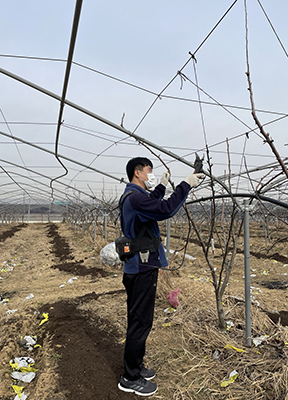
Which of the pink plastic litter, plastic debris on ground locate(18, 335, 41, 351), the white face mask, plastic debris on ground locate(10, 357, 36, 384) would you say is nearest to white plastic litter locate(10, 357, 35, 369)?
plastic debris on ground locate(10, 357, 36, 384)

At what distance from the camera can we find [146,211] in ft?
6.89

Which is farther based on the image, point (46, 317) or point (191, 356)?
point (46, 317)

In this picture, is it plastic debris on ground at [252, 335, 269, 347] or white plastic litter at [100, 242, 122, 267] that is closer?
plastic debris on ground at [252, 335, 269, 347]

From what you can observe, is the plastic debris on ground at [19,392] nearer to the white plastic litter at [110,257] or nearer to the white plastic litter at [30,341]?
the white plastic litter at [30,341]

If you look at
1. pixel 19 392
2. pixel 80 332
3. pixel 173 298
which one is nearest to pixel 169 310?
pixel 173 298

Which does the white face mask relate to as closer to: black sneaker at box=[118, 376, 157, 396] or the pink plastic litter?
black sneaker at box=[118, 376, 157, 396]

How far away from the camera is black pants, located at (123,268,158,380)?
2111mm

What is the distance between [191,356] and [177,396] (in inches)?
20.6

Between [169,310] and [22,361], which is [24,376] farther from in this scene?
[169,310]

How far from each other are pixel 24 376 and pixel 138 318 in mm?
1137

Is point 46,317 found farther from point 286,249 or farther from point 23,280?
point 286,249

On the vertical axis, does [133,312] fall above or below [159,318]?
above

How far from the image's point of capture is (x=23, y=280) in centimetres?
669

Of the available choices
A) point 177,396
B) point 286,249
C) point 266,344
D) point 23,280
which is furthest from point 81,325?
point 286,249
